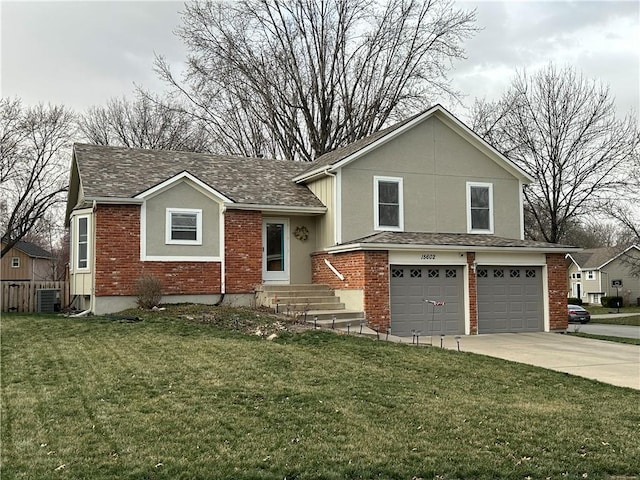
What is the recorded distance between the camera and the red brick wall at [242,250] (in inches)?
723

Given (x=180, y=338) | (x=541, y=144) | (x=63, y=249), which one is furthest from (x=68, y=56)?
(x=63, y=249)

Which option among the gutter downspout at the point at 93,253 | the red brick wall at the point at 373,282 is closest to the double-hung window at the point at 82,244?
the gutter downspout at the point at 93,253

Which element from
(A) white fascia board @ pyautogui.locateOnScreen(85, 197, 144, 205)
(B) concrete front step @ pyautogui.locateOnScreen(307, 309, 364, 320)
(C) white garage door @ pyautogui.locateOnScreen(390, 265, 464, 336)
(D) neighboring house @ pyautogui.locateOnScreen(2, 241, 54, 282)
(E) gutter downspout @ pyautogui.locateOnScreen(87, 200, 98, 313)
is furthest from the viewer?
(D) neighboring house @ pyautogui.locateOnScreen(2, 241, 54, 282)

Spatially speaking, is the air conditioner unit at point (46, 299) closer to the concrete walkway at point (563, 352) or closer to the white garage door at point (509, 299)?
the concrete walkway at point (563, 352)

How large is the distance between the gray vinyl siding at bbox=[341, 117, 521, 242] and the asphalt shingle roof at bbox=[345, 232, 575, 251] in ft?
1.75

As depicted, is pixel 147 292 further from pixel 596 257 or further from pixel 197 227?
pixel 596 257

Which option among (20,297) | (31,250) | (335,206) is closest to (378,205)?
(335,206)

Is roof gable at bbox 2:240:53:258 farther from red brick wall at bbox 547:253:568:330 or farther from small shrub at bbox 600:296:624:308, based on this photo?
small shrub at bbox 600:296:624:308

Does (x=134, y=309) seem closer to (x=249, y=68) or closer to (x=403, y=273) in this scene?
(x=403, y=273)

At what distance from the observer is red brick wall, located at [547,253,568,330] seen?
18844 mm

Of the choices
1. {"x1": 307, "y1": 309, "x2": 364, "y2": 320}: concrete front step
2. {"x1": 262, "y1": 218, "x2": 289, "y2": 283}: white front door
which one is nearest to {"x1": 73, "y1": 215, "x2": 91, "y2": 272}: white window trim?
{"x1": 262, "y1": 218, "x2": 289, "y2": 283}: white front door

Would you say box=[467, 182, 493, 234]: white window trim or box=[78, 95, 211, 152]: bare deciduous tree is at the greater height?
box=[78, 95, 211, 152]: bare deciduous tree

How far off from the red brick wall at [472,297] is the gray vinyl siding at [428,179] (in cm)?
205

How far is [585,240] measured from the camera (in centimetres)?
6625
